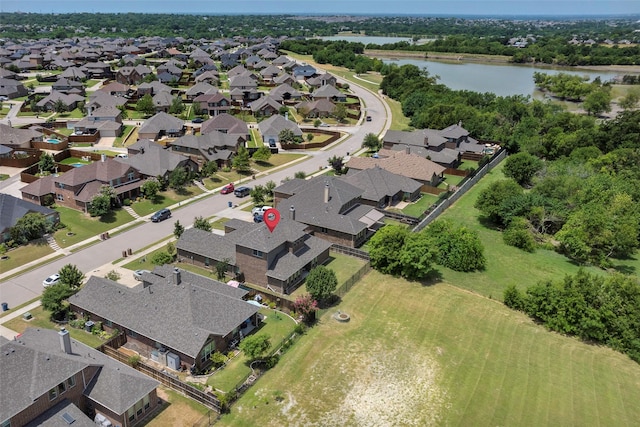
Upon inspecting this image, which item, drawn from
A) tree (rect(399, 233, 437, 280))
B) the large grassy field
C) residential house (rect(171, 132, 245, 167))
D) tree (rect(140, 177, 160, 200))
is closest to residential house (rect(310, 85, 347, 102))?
residential house (rect(171, 132, 245, 167))

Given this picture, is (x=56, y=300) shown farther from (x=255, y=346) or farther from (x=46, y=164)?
(x=46, y=164)

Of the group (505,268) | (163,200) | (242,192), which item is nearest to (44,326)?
(163,200)

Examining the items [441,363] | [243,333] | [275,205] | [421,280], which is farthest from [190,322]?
[275,205]

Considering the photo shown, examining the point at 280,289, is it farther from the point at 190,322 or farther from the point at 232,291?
the point at 190,322

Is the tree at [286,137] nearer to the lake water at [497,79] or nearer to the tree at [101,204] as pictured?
the tree at [101,204]

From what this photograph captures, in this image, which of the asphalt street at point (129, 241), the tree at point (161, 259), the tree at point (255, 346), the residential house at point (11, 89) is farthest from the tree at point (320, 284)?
the residential house at point (11, 89)

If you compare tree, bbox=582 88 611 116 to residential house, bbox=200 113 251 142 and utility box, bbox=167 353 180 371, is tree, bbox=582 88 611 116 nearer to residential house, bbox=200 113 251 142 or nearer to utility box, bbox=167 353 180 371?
residential house, bbox=200 113 251 142
